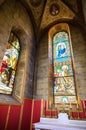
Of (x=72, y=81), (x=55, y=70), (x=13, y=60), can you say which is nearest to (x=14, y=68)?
(x=13, y=60)

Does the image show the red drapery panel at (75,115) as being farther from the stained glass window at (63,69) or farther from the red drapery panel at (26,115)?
the red drapery panel at (26,115)

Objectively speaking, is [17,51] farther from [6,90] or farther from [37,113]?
[37,113]

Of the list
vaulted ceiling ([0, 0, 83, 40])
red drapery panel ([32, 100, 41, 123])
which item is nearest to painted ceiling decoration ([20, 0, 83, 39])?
vaulted ceiling ([0, 0, 83, 40])

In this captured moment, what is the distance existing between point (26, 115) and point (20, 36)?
480 cm

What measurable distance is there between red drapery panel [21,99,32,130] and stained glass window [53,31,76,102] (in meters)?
1.61

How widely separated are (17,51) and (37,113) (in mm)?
3817

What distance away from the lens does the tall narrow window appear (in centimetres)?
558

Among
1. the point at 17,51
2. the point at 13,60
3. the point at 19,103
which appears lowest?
the point at 19,103

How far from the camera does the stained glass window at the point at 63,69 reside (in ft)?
18.3

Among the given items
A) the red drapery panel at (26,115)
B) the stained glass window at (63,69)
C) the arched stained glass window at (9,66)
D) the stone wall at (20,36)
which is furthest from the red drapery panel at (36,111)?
the arched stained glass window at (9,66)

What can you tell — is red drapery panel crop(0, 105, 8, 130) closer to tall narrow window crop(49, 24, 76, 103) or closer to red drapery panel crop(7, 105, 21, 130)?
red drapery panel crop(7, 105, 21, 130)

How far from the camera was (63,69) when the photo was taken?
634cm

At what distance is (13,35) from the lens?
21.4 ft

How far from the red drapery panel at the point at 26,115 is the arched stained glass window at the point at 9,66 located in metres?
1.07
